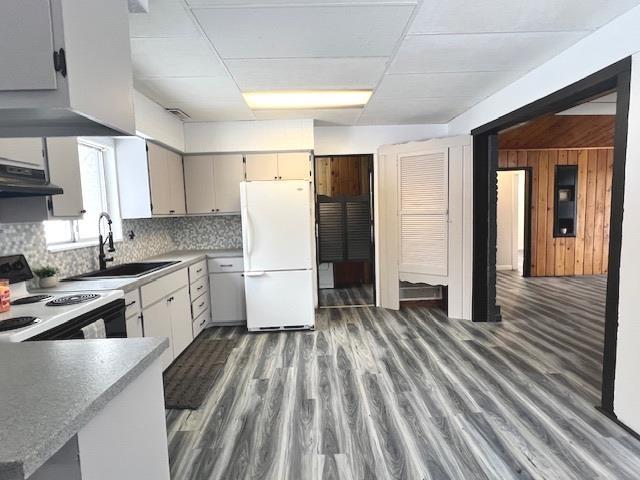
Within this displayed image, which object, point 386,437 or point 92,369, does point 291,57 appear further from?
point 386,437

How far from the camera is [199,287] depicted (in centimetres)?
349

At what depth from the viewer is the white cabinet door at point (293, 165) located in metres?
A: 3.92

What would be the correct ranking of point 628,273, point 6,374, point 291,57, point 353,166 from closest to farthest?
point 6,374
point 628,273
point 291,57
point 353,166

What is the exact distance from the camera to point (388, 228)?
13.6 feet

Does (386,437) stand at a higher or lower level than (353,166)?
lower

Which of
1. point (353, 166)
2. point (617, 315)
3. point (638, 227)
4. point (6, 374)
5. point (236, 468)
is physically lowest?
point (236, 468)

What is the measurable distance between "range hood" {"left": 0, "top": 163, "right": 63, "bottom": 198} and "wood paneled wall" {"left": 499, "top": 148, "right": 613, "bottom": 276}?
20.2 ft

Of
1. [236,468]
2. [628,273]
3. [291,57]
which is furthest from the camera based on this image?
[291,57]

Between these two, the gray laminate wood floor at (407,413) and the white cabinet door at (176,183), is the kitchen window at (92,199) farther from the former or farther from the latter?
the gray laminate wood floor at (407,413)

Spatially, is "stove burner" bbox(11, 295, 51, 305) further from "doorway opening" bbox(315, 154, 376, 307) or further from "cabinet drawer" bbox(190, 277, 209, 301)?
"doorway opening" bbox(315, 154, 376, 307)

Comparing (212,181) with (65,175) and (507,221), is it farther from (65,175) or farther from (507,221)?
(507,221)

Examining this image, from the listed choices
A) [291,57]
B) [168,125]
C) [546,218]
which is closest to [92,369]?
[291,57]

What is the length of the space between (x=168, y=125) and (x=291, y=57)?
1.77 metres

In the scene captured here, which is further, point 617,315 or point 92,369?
point 617,315
